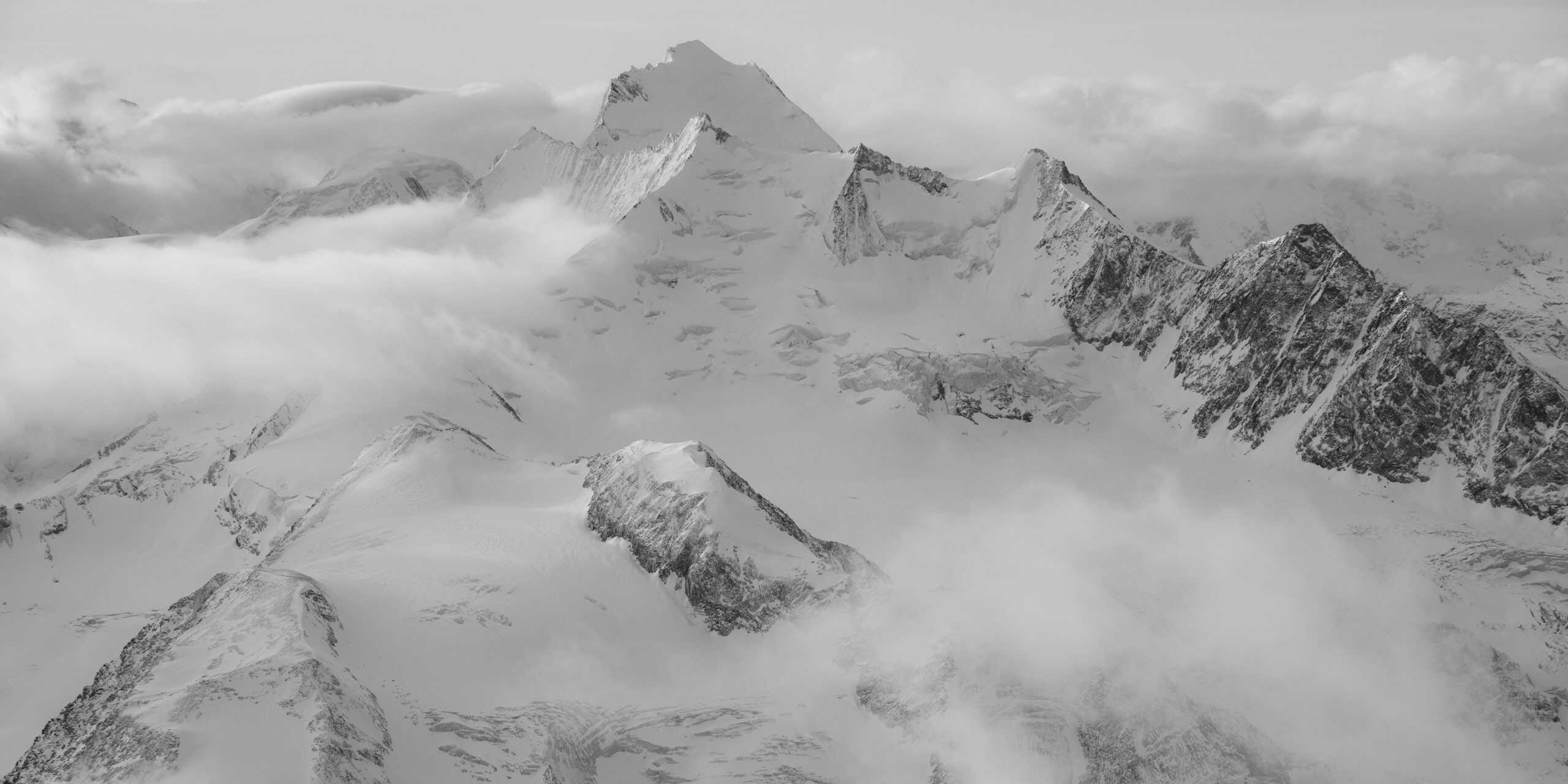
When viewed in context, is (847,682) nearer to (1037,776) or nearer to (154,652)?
(1037,776)

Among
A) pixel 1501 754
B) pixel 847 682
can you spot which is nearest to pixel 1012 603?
pixel 847 682

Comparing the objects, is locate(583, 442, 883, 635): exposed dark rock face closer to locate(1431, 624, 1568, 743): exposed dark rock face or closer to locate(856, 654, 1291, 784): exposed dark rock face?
locate(856, 654, 1291, 784): exposed dark rock face

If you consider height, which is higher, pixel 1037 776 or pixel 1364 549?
pixel 1037 776

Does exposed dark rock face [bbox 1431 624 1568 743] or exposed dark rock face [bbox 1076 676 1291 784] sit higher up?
exposed dark rock face [bbox 1076 676 1291 784]

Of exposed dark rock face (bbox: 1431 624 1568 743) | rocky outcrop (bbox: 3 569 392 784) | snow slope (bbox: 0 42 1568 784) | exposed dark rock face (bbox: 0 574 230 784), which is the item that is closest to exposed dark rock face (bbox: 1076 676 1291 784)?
snow slope (bbox: 0 42 1568 784)

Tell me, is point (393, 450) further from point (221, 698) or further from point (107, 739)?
point (107, 739)

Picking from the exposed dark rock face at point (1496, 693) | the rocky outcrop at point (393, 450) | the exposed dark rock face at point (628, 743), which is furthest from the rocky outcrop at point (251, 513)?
the exposed dark rock face at point (1496, 693)
